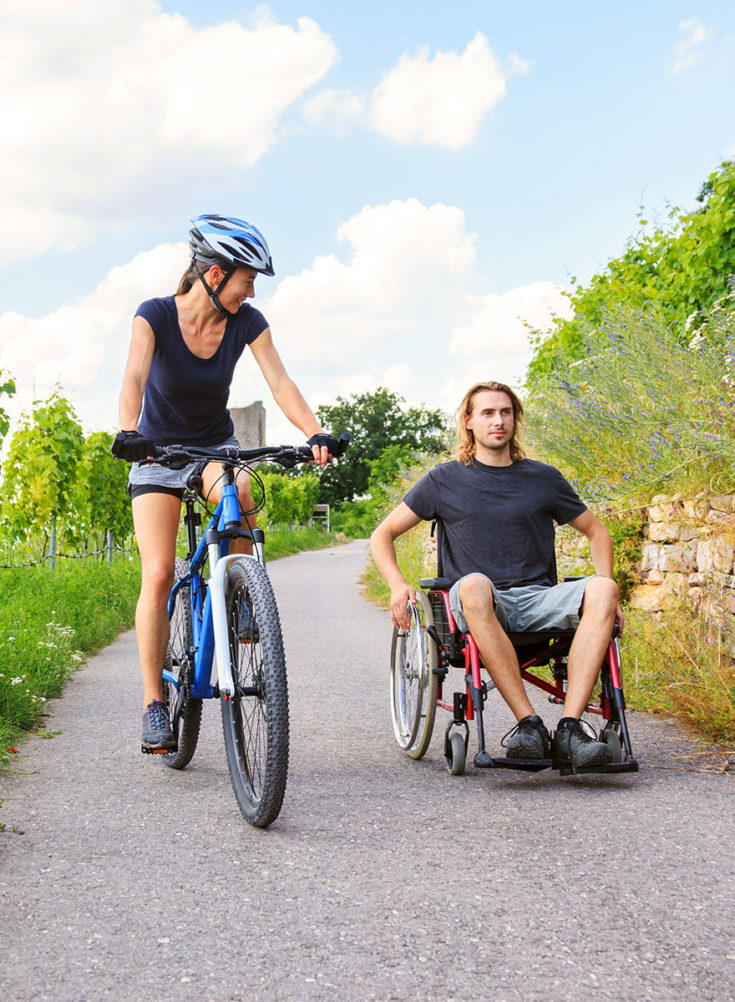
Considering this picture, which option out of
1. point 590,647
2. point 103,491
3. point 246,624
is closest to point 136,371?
point 246,624

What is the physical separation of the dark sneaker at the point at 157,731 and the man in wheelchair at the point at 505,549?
1.00m

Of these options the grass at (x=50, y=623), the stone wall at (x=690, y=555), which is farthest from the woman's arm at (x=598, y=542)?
the grass at (x=50, y=623)

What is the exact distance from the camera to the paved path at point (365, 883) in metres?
2.31

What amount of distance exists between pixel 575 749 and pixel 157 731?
1.57 meters

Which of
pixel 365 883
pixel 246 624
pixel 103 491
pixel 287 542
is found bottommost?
pixel 365 883

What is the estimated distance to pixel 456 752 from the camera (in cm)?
414

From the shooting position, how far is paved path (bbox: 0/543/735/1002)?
231cm

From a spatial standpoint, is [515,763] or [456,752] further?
[456,752]

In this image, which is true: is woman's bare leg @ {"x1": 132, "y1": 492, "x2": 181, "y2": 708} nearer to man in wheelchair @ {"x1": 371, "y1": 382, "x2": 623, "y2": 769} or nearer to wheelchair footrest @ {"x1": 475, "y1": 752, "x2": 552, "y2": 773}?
man in wheelchair @ {"x1": 371, "y1": 382, "x2": 623, "y2": 769}

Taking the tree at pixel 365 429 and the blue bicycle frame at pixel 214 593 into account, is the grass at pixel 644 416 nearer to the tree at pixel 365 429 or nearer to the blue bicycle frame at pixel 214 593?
the blue bicycle frame at pixel 214 593

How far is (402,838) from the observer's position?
3.33m

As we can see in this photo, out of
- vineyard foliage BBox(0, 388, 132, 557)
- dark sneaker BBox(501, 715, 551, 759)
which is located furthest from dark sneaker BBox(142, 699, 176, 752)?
vineyard foliage BBox(0, 388, 132, 557)

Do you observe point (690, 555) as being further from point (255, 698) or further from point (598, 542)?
point (255, 698)

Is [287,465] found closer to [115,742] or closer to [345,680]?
[115,742]
